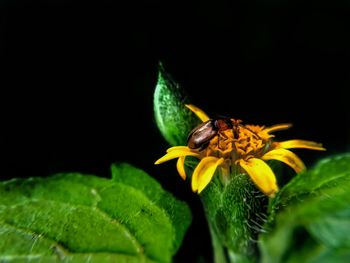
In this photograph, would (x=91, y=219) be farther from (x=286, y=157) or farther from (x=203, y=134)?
(x=286, y=157)

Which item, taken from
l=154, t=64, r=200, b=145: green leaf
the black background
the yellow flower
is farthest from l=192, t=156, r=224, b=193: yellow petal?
the black background

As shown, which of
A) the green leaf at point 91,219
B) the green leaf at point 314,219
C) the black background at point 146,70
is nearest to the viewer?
the green leaf at point 314,219

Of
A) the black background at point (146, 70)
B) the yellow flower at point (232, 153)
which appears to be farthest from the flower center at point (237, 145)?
the black background at point (146, 70)

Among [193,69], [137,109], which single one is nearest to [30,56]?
[137,109]

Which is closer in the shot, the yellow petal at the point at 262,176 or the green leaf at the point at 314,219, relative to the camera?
the green leaf at the point at 314,219

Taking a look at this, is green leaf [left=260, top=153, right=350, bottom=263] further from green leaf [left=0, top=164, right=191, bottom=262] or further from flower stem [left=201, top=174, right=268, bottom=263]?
green leaf [left=0, top=164, right=191, bottom=262]

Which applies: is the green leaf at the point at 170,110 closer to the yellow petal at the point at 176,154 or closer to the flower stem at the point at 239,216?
the yellow petal at the point at 176,154
